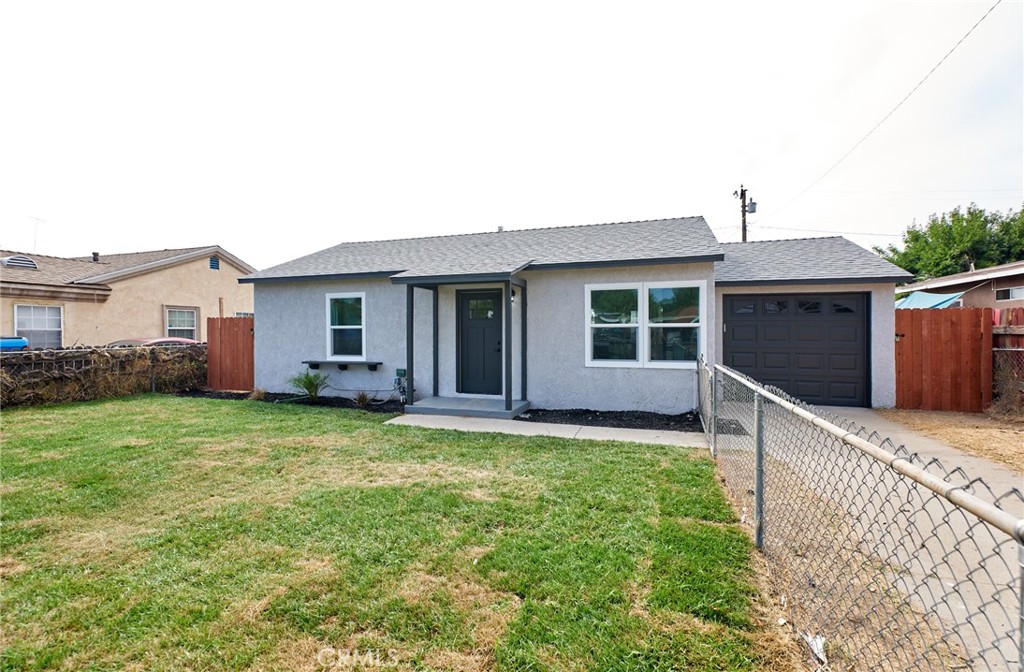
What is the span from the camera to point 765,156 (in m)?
13.5

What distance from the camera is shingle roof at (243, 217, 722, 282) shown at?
27.3 ft

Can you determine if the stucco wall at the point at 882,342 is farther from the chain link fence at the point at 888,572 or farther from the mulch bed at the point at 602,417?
the chain link fence at the point at 888,572

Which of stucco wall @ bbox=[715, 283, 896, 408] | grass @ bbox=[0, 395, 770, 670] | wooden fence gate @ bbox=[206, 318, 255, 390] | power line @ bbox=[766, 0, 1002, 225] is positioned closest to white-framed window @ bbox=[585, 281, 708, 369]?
grass @ bbox=[0, 395, 770, 670]

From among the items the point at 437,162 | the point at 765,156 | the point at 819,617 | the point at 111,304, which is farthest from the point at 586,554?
the point at 111,304

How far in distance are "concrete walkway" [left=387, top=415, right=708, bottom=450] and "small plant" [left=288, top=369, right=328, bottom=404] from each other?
260 centimetres

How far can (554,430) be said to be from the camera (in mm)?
7219

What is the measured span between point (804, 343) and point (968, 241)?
2643cm

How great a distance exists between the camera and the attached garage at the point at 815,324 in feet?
29.2

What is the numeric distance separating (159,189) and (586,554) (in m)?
16.8

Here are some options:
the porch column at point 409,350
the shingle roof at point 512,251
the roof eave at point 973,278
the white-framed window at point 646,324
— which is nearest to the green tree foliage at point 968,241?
the roof eave at point 973,278

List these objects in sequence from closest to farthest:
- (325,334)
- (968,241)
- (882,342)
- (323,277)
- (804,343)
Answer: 1. (882,342)
2. (804,343)
3. (323,277)
4. (325,334)
5. (968,241)

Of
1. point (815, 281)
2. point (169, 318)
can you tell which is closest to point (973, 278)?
point (815, 281)

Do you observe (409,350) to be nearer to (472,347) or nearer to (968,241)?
(472,347)

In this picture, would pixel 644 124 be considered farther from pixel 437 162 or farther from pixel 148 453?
pixel 148 453
